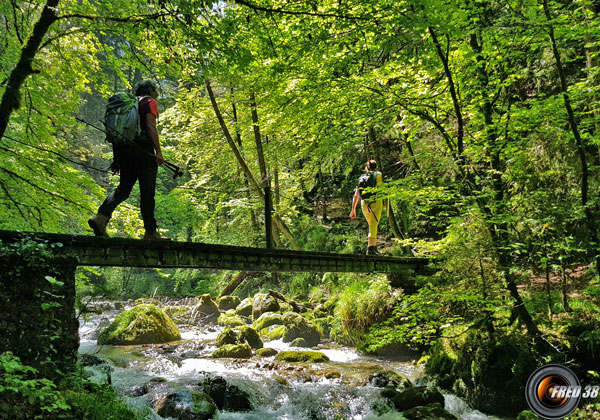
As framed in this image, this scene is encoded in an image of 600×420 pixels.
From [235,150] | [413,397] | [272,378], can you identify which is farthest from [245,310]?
[413,397]

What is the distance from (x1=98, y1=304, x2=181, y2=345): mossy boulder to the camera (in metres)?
10.8

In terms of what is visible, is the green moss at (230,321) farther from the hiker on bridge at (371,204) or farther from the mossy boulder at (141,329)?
the hiker on bridge at (371,204)

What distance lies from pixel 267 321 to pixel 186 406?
681cm

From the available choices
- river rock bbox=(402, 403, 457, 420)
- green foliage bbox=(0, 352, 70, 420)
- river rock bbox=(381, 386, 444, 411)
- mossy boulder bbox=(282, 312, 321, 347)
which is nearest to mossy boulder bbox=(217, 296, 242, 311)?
mossy boulder bbox=(282, 312, 321, 347)

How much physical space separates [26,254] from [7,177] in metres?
3.12

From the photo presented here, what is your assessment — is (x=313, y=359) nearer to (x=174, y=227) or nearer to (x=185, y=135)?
(x=185, y=135)

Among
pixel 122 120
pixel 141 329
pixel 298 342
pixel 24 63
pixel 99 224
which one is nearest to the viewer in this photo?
pixel 122 120

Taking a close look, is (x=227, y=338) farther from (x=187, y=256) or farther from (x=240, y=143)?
(x=240, y=143)

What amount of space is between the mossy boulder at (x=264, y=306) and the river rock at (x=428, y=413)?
7.77 meters

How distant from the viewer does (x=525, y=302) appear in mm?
5867

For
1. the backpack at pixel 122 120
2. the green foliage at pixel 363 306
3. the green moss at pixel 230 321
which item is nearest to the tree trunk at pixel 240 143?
the green moss at pixel 230 321

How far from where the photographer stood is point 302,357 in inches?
344

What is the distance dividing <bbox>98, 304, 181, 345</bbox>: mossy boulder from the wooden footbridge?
6185 mm

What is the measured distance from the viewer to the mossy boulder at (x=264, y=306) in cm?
1323
